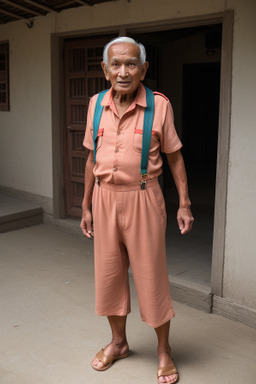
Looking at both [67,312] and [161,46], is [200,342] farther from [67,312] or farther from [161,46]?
[161,46]

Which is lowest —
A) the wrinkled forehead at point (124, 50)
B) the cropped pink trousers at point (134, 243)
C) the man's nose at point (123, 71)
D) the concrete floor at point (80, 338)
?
the concrete floor at point (80, 338)

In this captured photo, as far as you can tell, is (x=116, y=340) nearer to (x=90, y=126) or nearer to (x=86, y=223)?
(x=86, y=223)

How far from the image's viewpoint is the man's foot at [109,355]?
2977 mm

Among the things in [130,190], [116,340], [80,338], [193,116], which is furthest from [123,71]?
[193,116]

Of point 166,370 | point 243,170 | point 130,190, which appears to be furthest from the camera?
point 243,170

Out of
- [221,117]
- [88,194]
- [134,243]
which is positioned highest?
[221,117]

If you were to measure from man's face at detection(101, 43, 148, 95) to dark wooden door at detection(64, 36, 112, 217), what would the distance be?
2826 millimetres

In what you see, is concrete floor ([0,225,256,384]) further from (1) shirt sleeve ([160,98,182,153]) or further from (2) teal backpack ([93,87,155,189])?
(1) shirt sleeve ([160,98,182,153])

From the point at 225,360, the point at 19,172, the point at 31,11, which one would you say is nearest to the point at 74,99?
the point at 31,11

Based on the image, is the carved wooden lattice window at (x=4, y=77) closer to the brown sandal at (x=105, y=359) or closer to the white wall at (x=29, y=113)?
the white wall at (x=29, y=113)

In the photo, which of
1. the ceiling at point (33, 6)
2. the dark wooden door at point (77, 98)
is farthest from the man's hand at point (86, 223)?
the ceiling at point (33, 6)

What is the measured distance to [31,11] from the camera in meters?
5.56

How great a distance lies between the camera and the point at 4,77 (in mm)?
6672

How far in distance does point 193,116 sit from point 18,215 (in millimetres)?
4612
